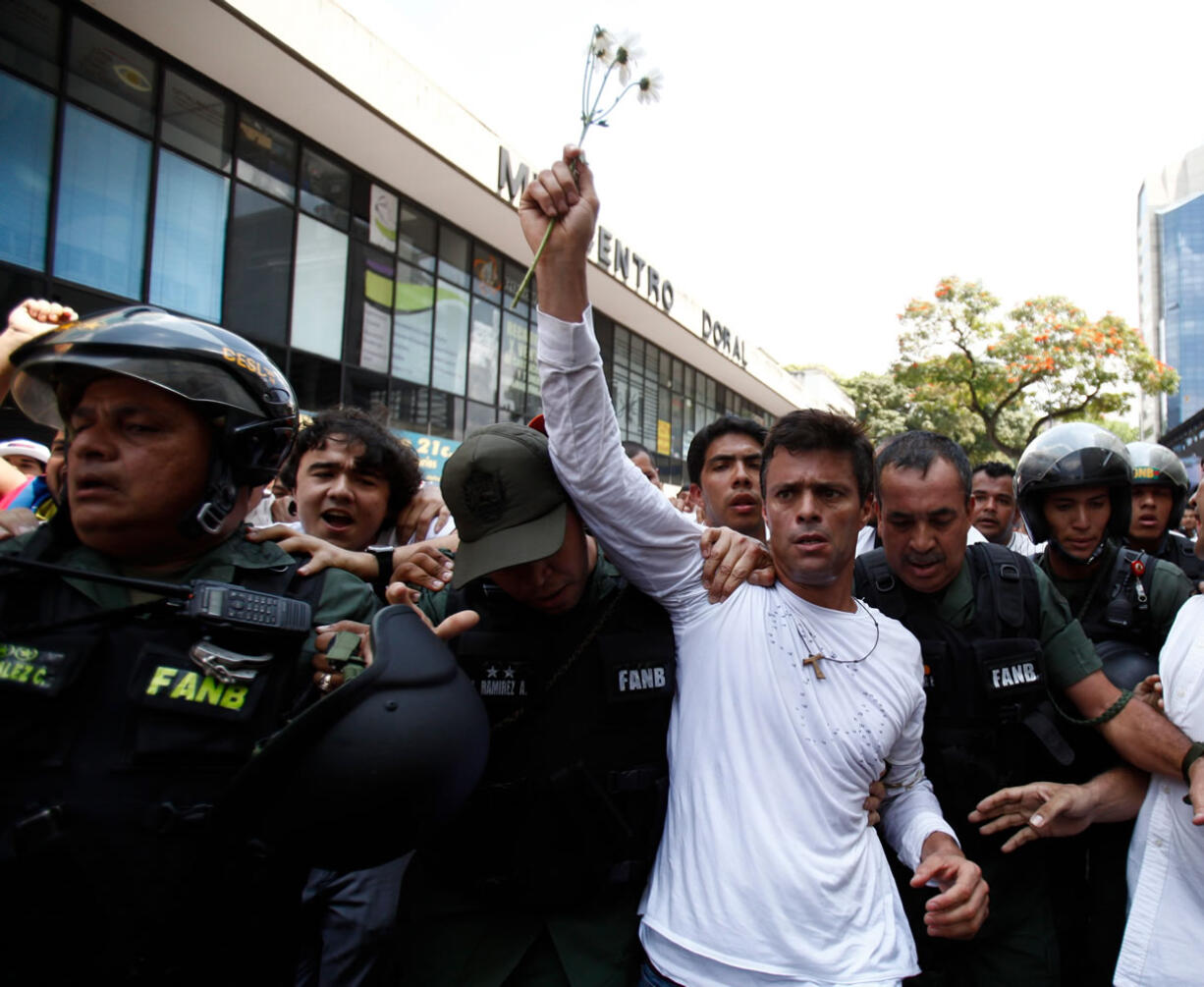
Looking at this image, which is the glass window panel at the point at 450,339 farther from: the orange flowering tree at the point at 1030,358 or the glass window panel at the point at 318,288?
the orange flowering tree at the point at 1030,358

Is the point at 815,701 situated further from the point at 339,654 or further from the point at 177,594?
the point at 177,594

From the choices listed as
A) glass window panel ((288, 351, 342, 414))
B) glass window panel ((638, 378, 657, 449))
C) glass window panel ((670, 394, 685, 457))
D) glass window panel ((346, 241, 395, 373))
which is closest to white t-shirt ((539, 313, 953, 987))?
glass window panel ((288, 351, 342, 414))

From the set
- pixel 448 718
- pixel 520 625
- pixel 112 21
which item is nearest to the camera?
pixel 448 718

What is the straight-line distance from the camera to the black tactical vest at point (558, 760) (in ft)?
5.69

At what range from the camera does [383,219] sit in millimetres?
12289

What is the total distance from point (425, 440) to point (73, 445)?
11855mm

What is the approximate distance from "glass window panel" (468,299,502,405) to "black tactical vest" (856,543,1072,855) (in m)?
12.8

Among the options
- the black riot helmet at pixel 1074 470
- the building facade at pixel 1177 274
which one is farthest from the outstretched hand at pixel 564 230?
the building facade at pixel 1177 274

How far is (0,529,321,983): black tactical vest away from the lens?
131cm

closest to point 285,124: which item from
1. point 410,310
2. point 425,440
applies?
point 410,310

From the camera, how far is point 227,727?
4.76 ft

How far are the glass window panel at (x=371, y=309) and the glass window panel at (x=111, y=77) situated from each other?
3.41 m

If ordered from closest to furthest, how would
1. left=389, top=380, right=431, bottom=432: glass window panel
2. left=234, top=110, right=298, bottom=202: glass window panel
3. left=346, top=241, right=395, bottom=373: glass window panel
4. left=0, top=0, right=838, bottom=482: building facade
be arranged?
left=0, top=0, right=838, bottom=482: building facade, left=234, top=110, right=298, bottom=202: glass window panel, left=346, top=241, right=395, bottom=373: glass window panel, left=389, top=380, right=431, bottom=432: glass window panel

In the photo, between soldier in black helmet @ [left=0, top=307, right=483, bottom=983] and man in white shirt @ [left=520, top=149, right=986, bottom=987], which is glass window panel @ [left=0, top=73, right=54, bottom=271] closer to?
soldier in black helmet @ [left=0, top=307, right=483, bottom=983]
